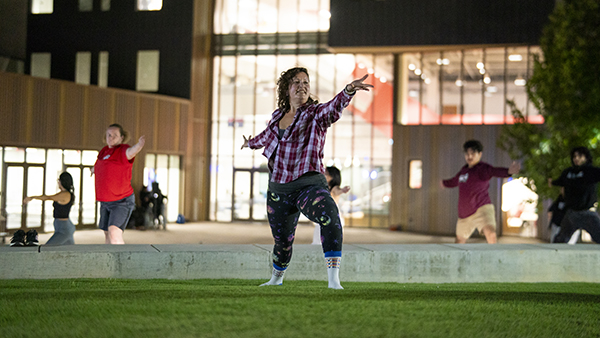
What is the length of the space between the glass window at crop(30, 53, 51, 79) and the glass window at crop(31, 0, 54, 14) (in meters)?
1.97

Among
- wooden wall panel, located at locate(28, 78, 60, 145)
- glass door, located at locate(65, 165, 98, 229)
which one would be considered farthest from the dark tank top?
glass door, located at locate(65, 165, 98, 229)

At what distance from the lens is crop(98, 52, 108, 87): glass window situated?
3038cm

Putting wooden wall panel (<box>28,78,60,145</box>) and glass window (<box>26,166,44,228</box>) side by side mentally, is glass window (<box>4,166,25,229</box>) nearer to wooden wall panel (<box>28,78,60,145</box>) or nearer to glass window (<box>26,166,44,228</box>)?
glass window (<box>26,166,44,228</box>)

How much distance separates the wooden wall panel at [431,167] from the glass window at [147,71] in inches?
433

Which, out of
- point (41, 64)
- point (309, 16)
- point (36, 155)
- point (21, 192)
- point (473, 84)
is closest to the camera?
point (21, 192)

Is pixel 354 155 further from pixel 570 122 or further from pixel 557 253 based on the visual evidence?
pixel 557 253

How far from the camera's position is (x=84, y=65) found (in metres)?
30.5

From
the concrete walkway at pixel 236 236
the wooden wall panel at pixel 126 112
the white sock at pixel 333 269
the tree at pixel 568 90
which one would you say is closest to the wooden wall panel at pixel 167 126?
the wooden wall panel at pixel 126 112

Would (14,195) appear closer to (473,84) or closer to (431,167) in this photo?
(431,167)

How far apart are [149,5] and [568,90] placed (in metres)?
20.0

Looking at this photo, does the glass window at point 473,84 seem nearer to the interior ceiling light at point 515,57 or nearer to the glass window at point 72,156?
the interior ceiling light at point 515,57

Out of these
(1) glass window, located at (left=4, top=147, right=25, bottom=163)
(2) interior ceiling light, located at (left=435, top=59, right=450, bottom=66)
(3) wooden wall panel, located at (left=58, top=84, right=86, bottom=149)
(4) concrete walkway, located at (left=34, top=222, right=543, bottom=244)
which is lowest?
(4) concrete walkway, located at (left=34, top=222, right=543, bottom=244)

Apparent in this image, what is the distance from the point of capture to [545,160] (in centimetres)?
1711

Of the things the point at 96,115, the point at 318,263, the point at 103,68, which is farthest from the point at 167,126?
the point at 318,263
